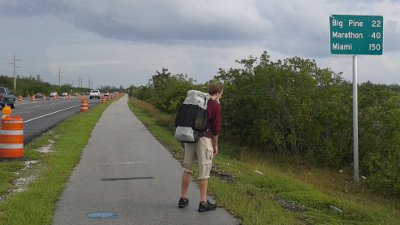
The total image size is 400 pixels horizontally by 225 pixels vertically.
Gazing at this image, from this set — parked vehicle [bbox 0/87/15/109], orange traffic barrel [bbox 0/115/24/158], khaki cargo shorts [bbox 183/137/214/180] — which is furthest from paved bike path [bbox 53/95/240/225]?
parked vehicle [bbox 0/87/15/109]

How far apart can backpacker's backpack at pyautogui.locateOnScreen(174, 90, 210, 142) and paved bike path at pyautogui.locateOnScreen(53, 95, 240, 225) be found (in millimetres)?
1068

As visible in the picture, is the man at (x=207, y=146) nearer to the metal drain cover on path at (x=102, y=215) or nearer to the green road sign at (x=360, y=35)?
the metal drain cover on path at (x=102, y=215)

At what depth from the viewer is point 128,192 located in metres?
7.94

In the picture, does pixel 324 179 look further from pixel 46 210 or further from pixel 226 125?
pixel 46 210

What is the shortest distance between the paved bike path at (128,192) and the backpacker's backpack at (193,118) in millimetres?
1068

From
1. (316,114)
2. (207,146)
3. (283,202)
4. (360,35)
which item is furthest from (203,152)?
(316,114)

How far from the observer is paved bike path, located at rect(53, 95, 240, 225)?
630cm

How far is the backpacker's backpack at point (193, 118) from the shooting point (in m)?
6.42

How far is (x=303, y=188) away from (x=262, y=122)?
25.6 feet

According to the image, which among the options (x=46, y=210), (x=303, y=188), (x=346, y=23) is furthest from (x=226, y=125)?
(x=46, y=210)

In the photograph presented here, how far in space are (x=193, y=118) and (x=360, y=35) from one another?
6.92 meters

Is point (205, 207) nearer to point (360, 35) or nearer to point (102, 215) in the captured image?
point (102, 215)

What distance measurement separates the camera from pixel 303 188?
880 cm

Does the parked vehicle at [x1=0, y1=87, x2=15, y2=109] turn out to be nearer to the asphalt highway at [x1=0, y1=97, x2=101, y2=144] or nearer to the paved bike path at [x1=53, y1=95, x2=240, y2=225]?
the asphalt highway at [x1=0, y1=97, x2=101, y2=144]
